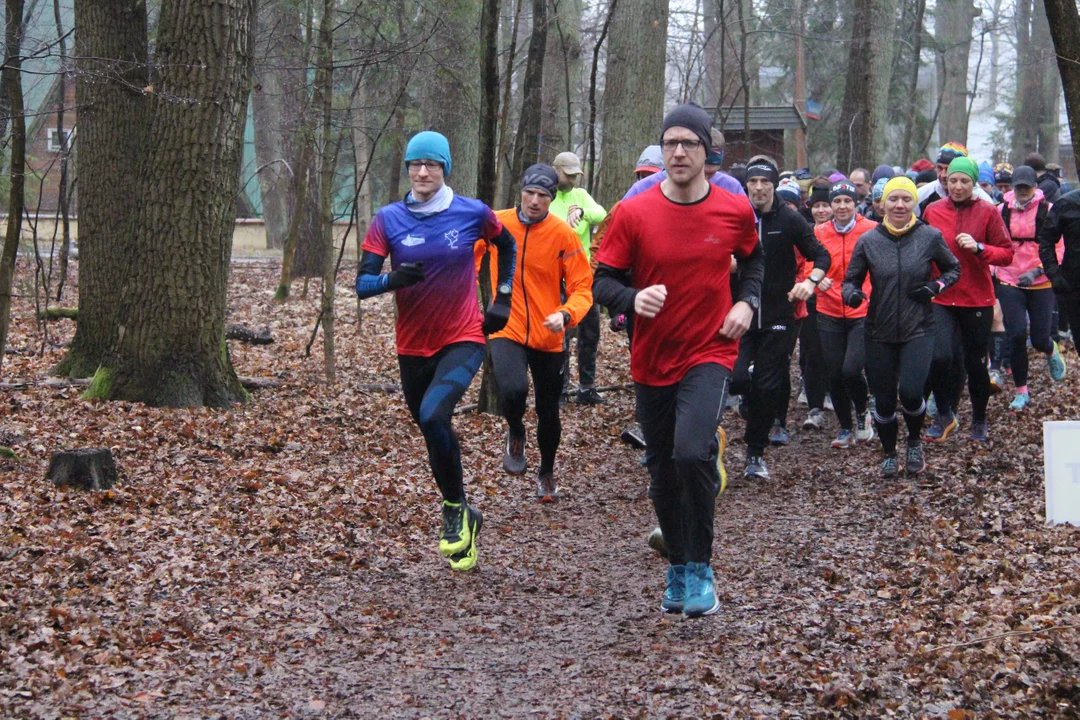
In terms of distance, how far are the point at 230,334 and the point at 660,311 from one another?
39.3 feet

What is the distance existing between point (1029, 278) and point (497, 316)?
7.61 metres

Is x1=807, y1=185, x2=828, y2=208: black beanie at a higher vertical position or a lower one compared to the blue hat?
higher

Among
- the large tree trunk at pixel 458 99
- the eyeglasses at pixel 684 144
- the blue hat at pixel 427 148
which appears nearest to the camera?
the eyeglasses at pixel 684 144

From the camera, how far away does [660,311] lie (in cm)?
560

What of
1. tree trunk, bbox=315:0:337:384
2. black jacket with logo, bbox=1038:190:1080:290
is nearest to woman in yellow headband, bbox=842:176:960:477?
black jacket with logo, bbox=1038:190:1080:290

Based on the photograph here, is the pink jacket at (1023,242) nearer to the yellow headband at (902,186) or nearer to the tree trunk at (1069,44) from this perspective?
the yellow headband at (902,186)

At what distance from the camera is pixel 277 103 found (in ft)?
78.6

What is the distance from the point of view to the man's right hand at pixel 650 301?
17.2ft

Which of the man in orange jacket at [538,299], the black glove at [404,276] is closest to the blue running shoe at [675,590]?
the black glove at [404,276]

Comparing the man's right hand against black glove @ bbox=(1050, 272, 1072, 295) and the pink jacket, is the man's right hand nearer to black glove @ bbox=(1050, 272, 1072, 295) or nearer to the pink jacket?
black glove @ bbox=(1050, 272, 1072, 295)

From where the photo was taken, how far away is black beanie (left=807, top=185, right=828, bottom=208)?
1158 centimetres

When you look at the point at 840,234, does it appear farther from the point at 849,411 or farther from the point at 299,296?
the point at 299,296

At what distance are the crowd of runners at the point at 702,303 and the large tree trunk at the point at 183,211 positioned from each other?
2741 millimetres

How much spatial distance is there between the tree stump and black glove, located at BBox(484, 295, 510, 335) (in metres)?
2.89
